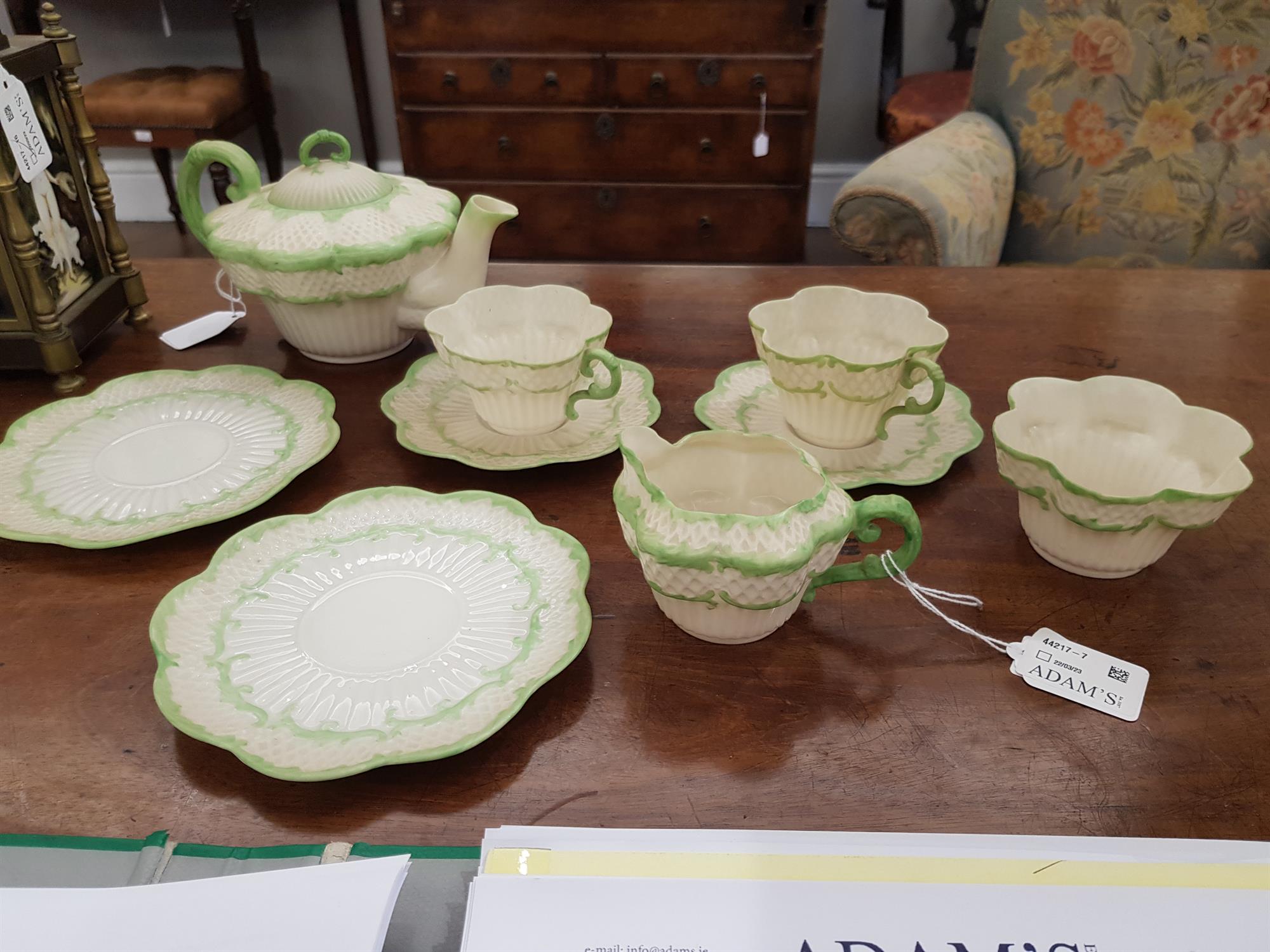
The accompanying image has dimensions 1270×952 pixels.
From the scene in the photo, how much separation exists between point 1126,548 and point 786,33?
1942 mm

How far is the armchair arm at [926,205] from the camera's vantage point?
1.28 m

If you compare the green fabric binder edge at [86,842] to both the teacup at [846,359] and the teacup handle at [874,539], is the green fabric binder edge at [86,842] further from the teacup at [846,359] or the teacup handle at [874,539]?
the teacup at [846,359]

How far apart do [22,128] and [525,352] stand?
19.5 inches

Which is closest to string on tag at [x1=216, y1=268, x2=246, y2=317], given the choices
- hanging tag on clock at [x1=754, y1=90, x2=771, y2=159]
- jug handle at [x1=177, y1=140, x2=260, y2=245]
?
jug handle at [x1=177, y1=140, x2=260, y2=245]

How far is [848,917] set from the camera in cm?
44

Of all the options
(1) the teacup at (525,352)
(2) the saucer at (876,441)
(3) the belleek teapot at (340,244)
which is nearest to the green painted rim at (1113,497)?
(2) the saucer at (876,441)

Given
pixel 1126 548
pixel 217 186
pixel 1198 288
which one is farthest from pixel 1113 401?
pixel 217 186

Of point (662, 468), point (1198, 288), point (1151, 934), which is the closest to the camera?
point (1151, 934)

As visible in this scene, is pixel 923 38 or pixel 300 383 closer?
pixel 300 383

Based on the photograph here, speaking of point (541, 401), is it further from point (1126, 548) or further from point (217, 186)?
point (217, 186)

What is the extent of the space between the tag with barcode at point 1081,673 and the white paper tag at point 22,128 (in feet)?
3.04

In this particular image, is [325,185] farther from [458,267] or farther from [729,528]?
[729,528]

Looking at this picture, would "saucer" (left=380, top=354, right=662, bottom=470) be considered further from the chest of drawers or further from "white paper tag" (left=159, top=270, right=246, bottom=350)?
the chest of drawers

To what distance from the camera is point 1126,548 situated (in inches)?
25.6
